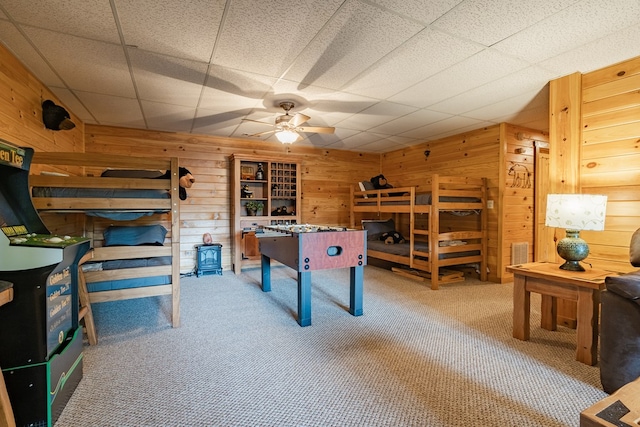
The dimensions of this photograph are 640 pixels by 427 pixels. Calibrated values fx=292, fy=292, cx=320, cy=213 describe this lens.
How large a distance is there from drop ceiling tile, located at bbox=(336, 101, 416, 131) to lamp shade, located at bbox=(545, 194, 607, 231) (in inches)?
73.4

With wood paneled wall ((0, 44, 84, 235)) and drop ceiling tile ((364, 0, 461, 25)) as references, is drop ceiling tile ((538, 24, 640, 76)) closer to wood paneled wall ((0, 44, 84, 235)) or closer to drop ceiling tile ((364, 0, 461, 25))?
drop ceiling tile ((364, 0, 461, 25))

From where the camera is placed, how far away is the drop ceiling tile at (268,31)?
5.68 feet

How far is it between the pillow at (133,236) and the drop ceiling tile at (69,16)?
1.79 metres

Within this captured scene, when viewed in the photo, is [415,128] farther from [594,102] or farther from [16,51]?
[16,51]

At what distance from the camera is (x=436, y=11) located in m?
1.77

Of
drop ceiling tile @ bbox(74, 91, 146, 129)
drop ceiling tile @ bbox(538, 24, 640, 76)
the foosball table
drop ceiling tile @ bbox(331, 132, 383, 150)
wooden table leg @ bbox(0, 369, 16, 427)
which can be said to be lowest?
wooden table leg @ bbox(0, 369, 16, 427)

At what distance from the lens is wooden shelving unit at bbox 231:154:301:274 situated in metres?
4.74

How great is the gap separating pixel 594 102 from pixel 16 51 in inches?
186

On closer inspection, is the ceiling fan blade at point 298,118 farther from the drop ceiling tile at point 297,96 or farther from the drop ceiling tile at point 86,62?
the drop ceiling tile at point 86,62

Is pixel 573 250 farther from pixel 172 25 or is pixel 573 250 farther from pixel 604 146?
pixel 172 25

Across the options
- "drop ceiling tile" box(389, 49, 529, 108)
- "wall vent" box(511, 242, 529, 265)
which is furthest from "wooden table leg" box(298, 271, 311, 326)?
"wall vent" box(511, 242, 529, 265)

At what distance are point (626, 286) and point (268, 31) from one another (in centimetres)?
261

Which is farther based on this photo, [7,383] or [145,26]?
[145,26]

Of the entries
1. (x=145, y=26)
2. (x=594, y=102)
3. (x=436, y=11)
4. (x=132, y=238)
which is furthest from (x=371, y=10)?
(x=132, y=238)
